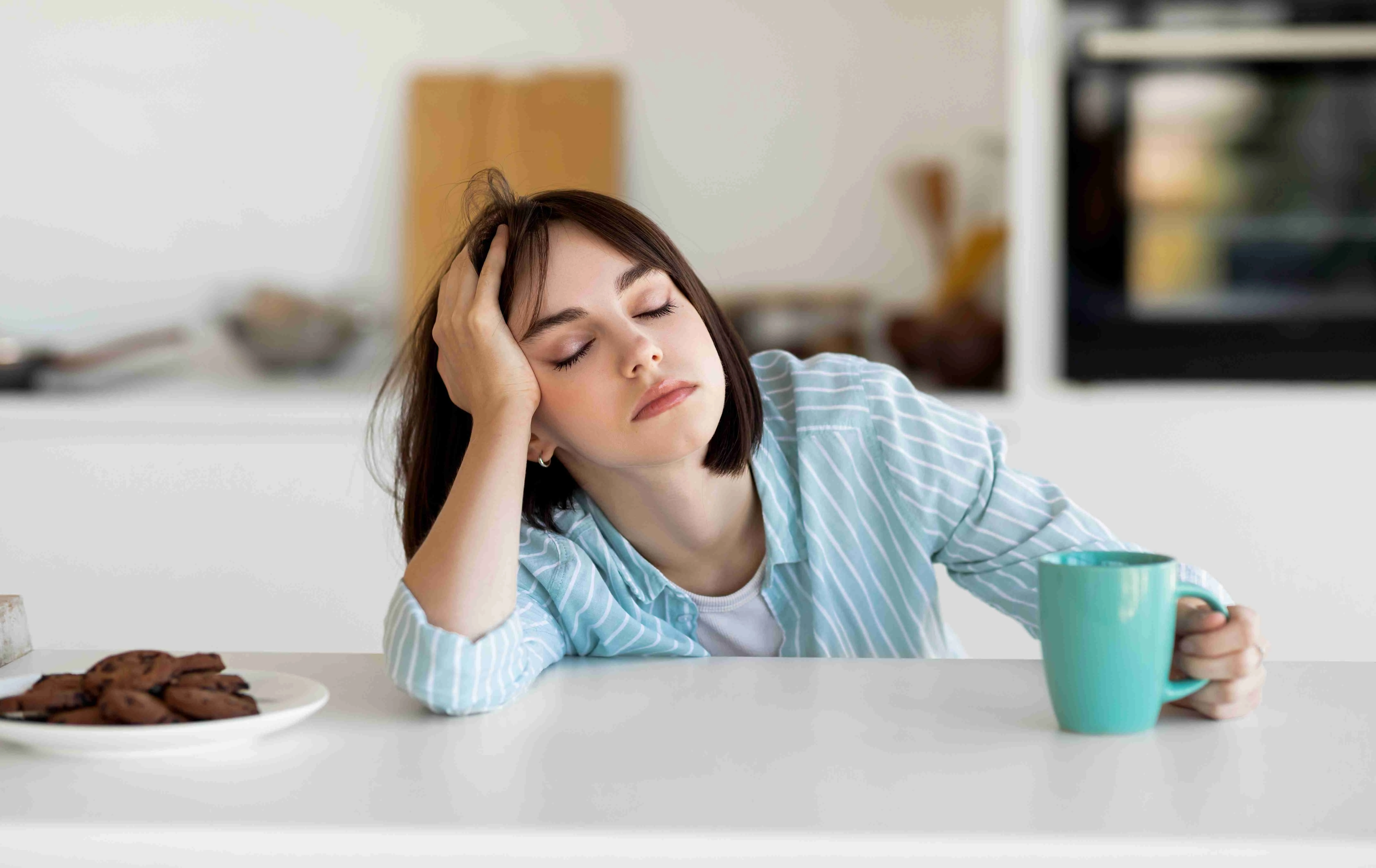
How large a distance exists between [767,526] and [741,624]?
3.9 inches

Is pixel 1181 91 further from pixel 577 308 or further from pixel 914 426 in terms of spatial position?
pixel 577 308

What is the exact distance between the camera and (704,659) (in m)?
→ 0.96

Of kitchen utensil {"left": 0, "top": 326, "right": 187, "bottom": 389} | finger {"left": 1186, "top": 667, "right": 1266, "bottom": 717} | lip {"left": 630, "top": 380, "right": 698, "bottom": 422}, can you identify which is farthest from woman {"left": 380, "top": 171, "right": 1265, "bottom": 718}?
kitchen utensil {"left": 0, "top": 326, "right": 187, "bottom": 389}

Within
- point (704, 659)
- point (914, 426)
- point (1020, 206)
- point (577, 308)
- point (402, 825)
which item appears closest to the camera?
point (402, 825)

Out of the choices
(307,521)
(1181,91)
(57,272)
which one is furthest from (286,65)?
(1181,91)

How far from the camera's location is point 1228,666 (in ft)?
2.54

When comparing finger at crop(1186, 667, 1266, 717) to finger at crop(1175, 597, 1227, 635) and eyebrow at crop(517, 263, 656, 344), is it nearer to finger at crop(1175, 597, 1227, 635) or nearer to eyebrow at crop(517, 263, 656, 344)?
finger at crop(1175, 597, 1227, 635)

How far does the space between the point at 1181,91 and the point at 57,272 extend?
214cm

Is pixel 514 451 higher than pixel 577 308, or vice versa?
pixel 577 308

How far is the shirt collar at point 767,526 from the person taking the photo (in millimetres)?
1163

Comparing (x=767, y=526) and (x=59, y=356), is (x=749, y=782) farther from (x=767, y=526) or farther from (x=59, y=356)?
(x=59, y=356)

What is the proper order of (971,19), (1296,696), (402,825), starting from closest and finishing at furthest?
(402,825) < (1296,696) < (971,19)

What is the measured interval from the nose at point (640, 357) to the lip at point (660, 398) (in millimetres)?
16

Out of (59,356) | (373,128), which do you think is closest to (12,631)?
(59,356)
